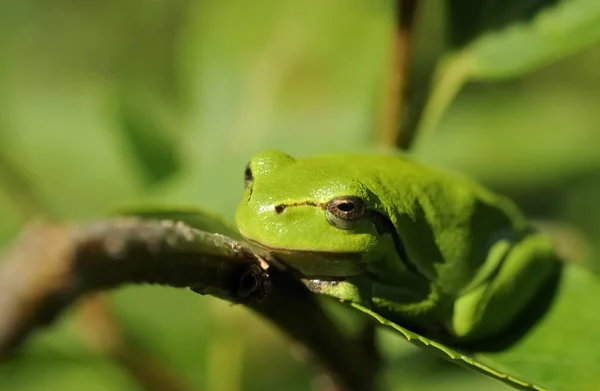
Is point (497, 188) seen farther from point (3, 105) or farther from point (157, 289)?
point (3, 105)

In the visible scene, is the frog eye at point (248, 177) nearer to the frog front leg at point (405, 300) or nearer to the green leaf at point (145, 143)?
the frog front leg at point (405, 300)

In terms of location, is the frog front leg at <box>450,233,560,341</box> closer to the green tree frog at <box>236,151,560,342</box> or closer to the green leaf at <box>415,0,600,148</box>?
the green tree frog at <box>236,151,560,342</box>

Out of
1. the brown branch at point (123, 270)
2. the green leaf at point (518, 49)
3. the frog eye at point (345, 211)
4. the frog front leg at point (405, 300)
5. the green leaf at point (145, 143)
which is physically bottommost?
the green leaf at point (145, 143)

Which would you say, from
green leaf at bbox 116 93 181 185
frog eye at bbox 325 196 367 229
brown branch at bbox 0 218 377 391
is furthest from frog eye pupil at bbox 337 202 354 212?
green leaf at bbox 116 93 181 185

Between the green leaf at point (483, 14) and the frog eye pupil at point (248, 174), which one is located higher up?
the green leaf at point (483, 14)

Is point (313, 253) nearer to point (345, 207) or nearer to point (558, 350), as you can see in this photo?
point (345, 207)

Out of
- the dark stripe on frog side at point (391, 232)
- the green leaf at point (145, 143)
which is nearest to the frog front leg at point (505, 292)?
the dark stripe on frog side at point (391, 232)

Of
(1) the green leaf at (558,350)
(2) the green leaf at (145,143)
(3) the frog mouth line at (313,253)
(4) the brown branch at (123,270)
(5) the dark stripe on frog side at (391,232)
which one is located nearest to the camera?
(4) the brown branch at (123,270)
